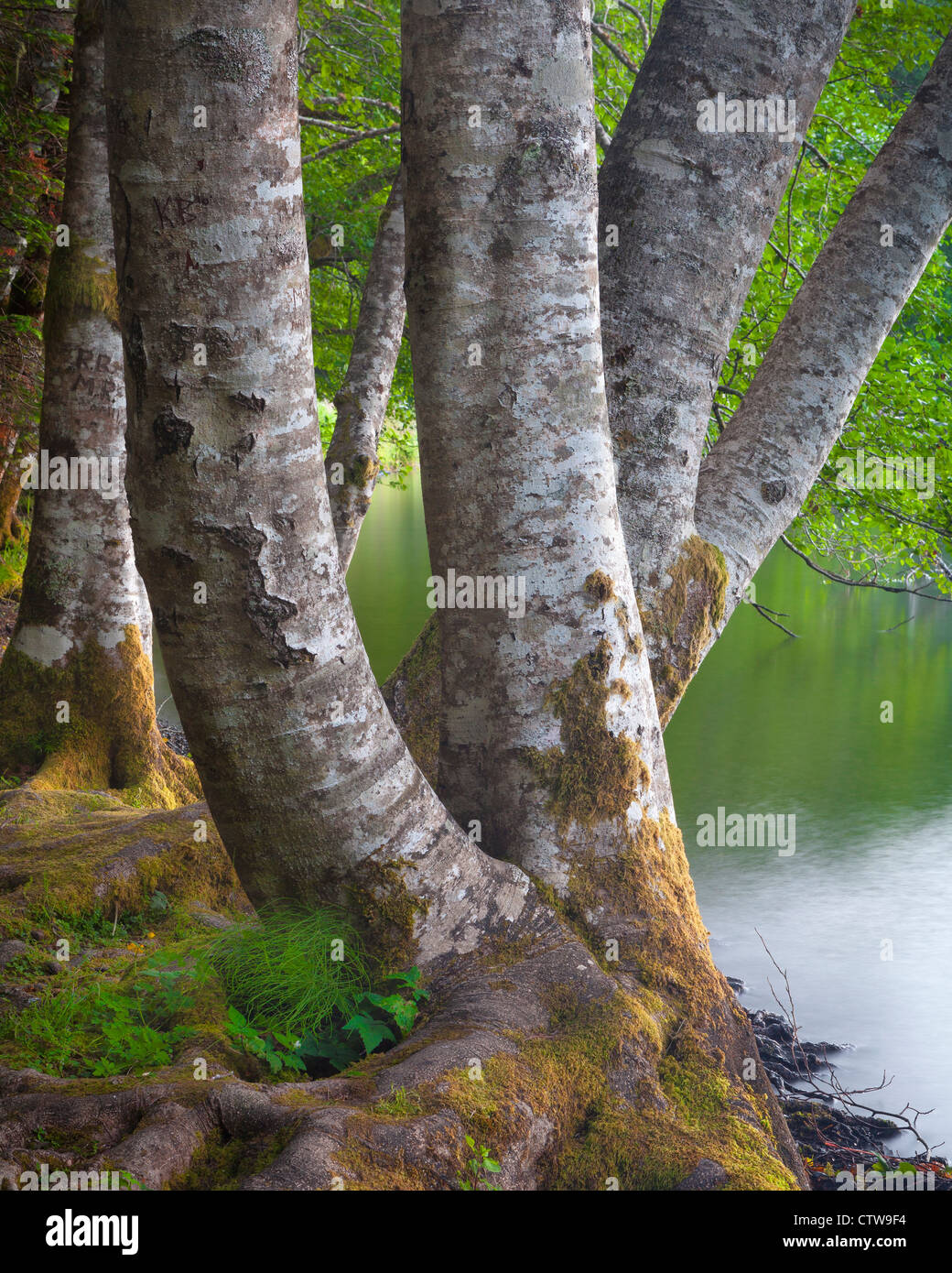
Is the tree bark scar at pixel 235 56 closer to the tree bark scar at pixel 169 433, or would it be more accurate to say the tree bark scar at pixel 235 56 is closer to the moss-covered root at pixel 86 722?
the tree bark scar at pixel 169 433

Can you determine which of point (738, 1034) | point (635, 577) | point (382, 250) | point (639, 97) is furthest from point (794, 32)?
point (382, 250)

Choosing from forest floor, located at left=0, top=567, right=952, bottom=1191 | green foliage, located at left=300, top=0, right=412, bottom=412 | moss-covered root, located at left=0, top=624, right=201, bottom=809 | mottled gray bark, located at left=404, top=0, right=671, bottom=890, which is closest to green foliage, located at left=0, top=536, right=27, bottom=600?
green foliage, located at left=300, top=0, right=412, bottom=412

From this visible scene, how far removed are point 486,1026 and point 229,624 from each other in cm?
123

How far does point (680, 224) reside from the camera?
11.6 ft

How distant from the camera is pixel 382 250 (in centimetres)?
798

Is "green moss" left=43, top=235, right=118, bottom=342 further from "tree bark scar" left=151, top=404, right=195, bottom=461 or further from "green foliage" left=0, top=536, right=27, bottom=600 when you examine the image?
"green foliage" left=0, top=536, right=27, bottom=600

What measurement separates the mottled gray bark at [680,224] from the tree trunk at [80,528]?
3348 mm

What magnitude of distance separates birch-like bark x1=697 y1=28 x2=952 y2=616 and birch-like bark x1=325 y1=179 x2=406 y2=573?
416 cm

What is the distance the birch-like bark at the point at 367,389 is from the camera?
7.77 meters

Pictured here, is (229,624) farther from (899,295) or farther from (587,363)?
(899,295)

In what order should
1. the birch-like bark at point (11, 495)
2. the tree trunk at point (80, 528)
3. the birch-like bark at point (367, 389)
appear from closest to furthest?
the tree trunk at point (80, 528) < the birch-like bark at point (367, 389) < the birch-like bark at point (11, 495)

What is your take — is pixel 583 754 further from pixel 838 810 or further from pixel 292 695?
pixel 838 810

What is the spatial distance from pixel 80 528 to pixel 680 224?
3.81 metres

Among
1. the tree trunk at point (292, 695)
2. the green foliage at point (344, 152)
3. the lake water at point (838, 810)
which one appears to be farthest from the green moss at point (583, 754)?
the green foliage at point (344, 152)
